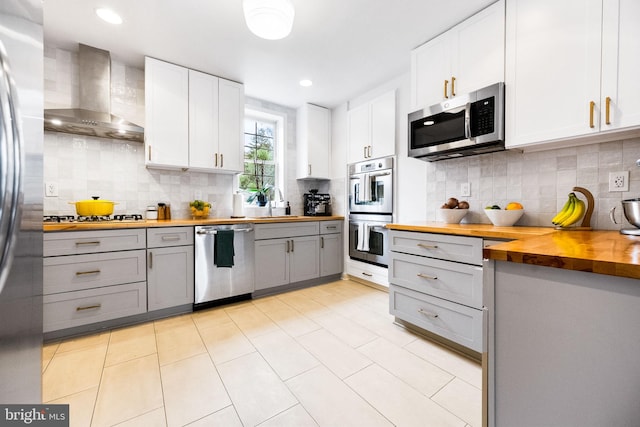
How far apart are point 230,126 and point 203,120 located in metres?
0.30

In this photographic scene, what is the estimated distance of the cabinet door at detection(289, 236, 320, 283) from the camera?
3.18 meters

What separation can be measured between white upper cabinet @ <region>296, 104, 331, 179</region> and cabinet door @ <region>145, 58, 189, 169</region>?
1.53m

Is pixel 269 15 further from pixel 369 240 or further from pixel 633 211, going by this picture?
pixel 369 240

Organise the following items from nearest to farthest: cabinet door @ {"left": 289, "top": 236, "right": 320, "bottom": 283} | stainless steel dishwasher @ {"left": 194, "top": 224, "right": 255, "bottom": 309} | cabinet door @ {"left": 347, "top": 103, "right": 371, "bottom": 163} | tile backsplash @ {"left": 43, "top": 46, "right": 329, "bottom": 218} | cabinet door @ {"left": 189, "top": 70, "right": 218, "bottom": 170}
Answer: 1. tile backsplash @ {"left": 43, "top": 46, "right": 329, "bottom": 218}
2. stainless steel dishwasher @ {"left": 194, "top": 224, "right": 255, "bottom": 309}
3. cabinet door @ {"left": 189, "top": 70, "right": 218, "bottom": 170}
4. cabinet door @ {"left": 289, "top": 236, "right": 320, "bottom": 283}
5. cabinet door @ {"left": 347, "top": 103, "right": 371, "bottom": 163}

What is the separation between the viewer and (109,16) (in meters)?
2.04

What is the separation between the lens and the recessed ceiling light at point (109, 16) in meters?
1.99

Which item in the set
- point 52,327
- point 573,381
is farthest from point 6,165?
point 52,327

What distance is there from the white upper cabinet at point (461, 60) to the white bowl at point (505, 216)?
3.05 ft

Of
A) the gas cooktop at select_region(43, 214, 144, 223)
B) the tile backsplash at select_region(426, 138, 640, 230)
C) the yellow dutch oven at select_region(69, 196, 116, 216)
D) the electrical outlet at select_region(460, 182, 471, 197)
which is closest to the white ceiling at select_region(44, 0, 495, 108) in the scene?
the tile backsplash at select_region(426, 138, 640, 230)

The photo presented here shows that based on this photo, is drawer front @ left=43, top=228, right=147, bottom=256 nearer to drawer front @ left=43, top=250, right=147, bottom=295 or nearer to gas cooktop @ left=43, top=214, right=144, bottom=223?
drawer front @ left=43, top=250, right=147, bottom=295

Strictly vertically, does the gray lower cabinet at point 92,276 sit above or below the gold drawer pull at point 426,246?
below

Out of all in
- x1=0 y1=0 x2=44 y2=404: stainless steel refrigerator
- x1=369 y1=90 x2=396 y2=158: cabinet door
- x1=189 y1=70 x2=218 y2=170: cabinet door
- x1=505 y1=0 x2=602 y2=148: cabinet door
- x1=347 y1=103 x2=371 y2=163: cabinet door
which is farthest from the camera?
x1=347 y1=103 x2=371 y2=163: cabinet door

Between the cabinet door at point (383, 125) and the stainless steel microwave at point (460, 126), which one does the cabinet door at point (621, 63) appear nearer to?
the stainless steel microwave at point (460, 126)

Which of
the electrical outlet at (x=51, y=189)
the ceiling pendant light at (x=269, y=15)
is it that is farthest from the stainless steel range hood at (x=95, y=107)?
the ceiling pendant light at (x=269, y=15)
